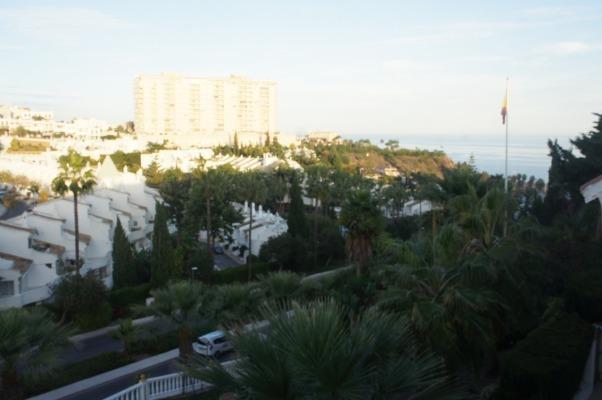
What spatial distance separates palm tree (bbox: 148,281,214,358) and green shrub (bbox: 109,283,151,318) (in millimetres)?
11690

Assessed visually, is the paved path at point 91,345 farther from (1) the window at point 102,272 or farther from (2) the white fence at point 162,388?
(2) the white fence at point 162,388

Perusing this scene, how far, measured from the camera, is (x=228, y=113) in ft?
569

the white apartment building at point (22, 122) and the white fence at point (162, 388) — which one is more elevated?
the white apartment building at point (22, 122)

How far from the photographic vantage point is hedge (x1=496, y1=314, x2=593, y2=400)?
7.34 m

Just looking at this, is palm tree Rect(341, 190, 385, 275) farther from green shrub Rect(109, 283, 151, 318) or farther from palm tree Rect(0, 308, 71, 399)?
palm tree Rect(0, 308, 71, 399)

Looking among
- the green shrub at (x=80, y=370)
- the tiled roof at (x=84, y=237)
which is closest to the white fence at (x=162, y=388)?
the green shrub at (x=80, y=370)

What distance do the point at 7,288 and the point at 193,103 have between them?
149314 mm

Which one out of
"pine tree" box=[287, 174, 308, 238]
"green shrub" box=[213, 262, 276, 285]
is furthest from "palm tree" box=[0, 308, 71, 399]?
"pine tree" box=[287, 174, 308, 238]

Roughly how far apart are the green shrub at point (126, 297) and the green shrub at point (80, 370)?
26.1 feet

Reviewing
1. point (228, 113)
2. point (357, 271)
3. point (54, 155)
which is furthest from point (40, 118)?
point (357, 271)

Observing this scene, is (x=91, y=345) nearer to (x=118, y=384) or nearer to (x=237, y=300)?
(x=118, y=384)

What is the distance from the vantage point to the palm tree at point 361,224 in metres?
20.7

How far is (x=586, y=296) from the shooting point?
33.2 ft

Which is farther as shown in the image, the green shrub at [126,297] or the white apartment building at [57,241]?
the green shrub at [126,297]
